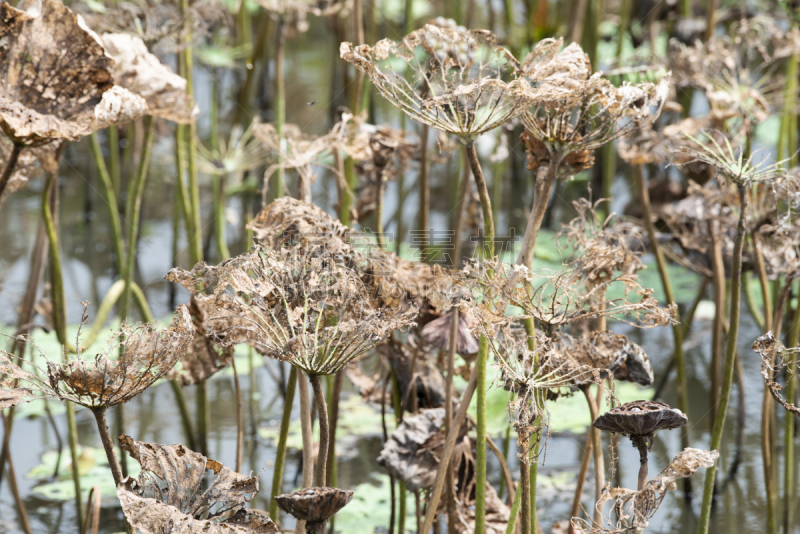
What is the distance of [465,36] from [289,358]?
51 centimetres

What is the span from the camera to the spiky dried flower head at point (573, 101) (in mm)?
949

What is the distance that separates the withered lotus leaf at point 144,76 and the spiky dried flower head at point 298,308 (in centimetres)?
48

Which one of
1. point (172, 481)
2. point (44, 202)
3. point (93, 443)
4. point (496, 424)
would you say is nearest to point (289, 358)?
point (172, 481)

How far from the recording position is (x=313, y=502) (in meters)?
0.78

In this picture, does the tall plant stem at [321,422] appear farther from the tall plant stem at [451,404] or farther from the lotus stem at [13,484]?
the lotus stem at [13,484]

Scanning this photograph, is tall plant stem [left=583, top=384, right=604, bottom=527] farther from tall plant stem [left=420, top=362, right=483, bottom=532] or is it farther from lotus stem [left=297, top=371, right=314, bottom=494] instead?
lotus stem [left=297, top=371, right=314, bottom=494]

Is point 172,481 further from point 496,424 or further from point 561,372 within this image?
point 496,424

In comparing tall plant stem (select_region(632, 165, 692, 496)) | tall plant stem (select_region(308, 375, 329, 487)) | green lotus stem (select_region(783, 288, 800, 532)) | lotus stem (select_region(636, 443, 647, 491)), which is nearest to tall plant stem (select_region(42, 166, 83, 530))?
tall plant stem (select_region(308, 375, 329, 487))

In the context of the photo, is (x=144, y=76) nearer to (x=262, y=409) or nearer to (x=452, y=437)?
(x=452, y=437)

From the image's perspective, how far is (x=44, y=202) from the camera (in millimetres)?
1299

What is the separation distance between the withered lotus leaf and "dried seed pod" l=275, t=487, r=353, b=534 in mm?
773

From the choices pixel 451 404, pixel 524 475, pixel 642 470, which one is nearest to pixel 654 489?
pixel 642 470

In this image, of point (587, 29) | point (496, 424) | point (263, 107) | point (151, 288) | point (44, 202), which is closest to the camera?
point (44, 202)

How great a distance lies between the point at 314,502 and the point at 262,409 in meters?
1.28
